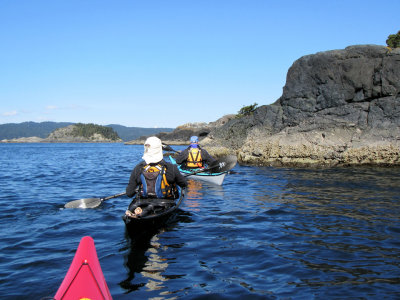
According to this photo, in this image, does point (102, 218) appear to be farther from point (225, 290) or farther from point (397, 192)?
point (397, 192)

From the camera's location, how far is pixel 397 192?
10562mm

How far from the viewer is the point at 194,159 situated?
13711mm

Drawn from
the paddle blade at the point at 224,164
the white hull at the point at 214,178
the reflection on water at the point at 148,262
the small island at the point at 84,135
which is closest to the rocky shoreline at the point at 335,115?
the paddle blade at the point at 224,164

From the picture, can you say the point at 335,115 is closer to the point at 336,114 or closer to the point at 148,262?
the point at 336,114

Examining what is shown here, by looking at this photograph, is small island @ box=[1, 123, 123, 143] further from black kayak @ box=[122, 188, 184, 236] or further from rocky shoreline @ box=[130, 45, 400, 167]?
black kayak @ box=[122, 188, 184, 236]

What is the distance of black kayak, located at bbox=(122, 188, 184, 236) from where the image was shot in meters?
5.94

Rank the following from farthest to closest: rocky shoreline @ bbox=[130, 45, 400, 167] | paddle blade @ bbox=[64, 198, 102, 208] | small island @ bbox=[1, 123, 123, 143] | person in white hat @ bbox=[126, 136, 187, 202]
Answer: small island @ bbox=[1, 123, 123, 143]
rocky shoreline @ bbox=[130, 45, 400, 167]
paddle blade @ bbox=[64, 198, 102, 208]
person in white hat @ bbox=[126, 136, 187, 202]

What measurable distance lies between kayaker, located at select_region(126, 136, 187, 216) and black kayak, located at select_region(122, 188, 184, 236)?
198 mm

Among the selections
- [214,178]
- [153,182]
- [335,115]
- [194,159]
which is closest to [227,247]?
[153,182]

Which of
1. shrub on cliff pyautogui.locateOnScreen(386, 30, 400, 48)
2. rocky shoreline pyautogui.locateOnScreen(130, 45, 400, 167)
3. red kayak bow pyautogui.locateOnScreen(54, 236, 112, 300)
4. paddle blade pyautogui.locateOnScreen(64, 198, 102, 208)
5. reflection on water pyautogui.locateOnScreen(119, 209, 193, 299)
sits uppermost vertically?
shrub on cliff pyautogui.locateOnScreen(386, 30, 400, 48)

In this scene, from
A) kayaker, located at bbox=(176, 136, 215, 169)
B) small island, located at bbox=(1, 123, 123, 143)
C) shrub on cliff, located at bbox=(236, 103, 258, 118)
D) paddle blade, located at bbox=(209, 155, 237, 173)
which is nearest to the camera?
paddle blade, located at bbox=(209, 155, 237, 173)

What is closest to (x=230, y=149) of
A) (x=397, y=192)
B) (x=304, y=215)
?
(x=397, y=192)

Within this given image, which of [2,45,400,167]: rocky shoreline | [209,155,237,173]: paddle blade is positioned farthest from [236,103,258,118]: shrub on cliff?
[209,155,237,173]: paddle blade

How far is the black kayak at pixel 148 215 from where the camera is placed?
234 inches
